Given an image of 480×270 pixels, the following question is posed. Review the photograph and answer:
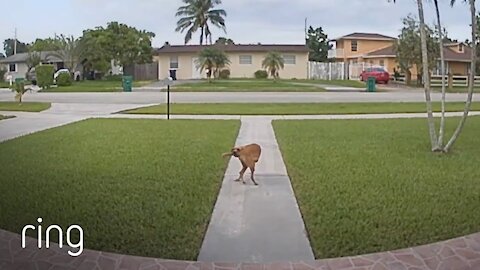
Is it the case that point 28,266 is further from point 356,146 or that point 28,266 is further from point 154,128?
point 154,128

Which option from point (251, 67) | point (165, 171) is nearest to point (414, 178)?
point (165, 171)

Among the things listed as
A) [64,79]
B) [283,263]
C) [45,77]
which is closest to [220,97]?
[64,79]

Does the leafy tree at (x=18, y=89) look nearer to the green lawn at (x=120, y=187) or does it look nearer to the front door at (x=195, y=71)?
the front door at (x=195, y=71)

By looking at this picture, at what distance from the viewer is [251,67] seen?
16.9m

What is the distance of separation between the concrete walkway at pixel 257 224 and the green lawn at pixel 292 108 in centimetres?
760

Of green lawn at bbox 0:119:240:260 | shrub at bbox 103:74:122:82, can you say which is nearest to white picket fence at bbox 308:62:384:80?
shrub at bbox 103:74:122:82

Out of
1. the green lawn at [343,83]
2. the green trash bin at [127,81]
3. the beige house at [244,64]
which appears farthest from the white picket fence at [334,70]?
the green trash bin at [127,81]

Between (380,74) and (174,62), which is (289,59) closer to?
(174,62)

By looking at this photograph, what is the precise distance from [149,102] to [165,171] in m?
11.3

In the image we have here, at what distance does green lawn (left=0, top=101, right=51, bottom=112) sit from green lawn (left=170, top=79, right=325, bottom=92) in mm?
3368

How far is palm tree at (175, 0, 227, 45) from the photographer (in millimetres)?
5656

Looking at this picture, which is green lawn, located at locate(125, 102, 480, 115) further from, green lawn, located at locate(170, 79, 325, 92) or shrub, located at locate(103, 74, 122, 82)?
shrub, located at locate(103, 74, 122, 82)

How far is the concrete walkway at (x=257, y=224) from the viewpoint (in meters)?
3.52

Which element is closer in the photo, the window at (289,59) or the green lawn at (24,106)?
the green lawn at (24,106)
